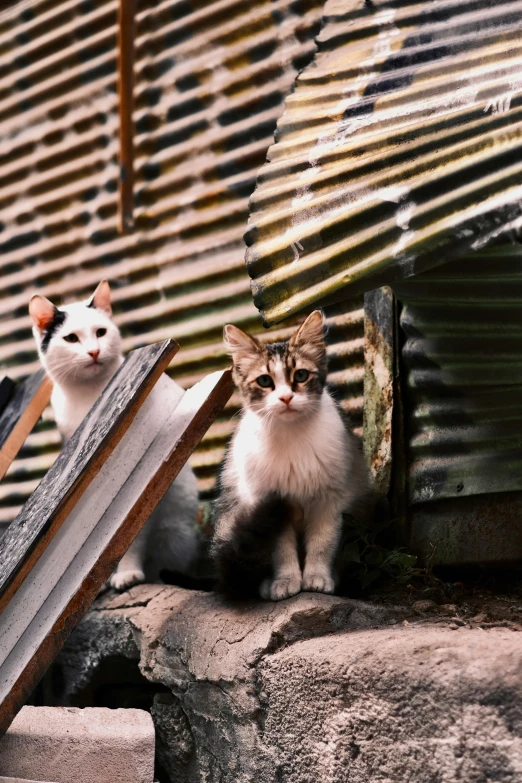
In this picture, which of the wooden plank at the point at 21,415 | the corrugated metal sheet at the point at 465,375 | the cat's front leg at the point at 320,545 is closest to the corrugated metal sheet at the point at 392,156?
the corrugated metal sheet at the point at 465,375

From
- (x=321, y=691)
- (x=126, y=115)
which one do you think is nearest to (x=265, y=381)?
(x=321, y=691)

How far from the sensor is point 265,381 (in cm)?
323

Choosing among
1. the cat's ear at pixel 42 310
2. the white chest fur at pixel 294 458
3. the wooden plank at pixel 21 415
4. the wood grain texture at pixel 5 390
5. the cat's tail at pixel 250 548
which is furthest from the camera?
the wood grain texture at pixel 5 390

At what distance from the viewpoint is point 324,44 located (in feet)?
11.0

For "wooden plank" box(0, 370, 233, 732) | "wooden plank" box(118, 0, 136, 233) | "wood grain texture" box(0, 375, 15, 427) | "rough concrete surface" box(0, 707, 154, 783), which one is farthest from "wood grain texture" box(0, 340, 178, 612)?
"wooden plank" box(118, 0, 136, 233)

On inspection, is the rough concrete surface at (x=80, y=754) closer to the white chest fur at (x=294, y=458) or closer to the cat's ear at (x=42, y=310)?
the white chest fur at (x=294, y=458)

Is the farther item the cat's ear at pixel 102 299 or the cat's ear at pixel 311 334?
the cat's ear at pixel 102 299

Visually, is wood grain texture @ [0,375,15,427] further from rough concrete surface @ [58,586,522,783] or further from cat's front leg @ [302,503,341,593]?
cat's front leg @ [302,503,341,593]

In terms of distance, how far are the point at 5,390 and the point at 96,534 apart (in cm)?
188

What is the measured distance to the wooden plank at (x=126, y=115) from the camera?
475 cm

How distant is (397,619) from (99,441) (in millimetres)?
1199

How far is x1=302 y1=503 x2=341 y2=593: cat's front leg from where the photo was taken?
3.05 metres

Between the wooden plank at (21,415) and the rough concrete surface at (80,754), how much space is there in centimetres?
168

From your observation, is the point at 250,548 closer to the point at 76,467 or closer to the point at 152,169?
the point at 76,467
